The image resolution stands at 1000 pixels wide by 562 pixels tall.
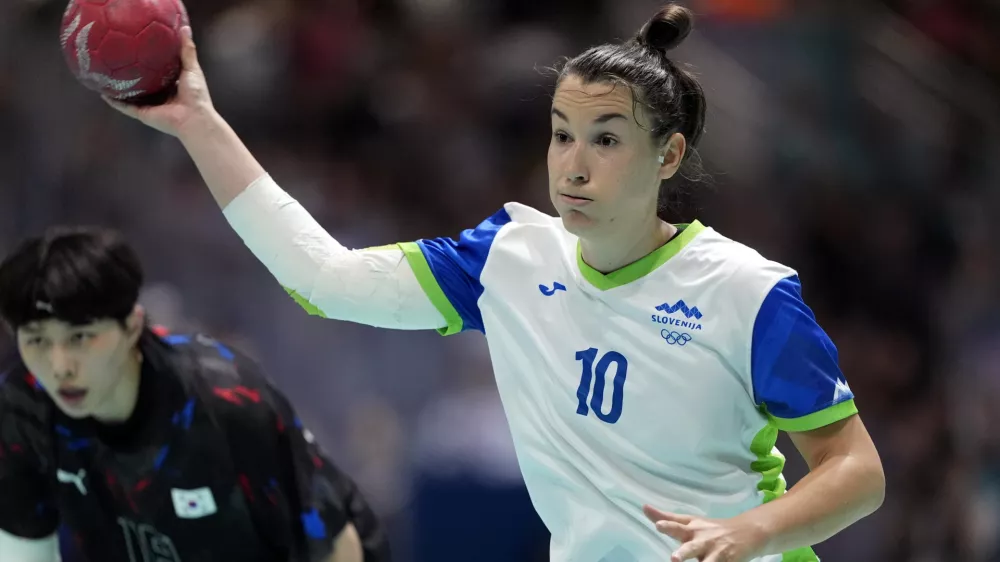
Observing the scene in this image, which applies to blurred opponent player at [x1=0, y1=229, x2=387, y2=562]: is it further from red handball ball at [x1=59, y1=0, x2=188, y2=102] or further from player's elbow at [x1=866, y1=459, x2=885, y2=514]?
player's elbow at [x1=866, y1=459, x2=885, y2=514]

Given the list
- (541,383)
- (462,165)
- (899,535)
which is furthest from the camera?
(462,165)

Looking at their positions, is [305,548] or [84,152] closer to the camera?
[305,548]

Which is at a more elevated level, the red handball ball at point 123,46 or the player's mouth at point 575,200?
the red handball ball at point 123,46

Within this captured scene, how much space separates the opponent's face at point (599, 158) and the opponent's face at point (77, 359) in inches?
72.8

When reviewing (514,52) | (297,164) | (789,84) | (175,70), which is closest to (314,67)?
(297,164)

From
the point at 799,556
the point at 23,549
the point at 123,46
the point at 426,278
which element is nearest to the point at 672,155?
the point at 426,278

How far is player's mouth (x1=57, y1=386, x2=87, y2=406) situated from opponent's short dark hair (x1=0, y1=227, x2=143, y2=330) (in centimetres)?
23

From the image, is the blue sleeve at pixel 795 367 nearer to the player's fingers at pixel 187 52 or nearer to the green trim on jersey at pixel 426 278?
the green trim on jersey at pixel 426 278

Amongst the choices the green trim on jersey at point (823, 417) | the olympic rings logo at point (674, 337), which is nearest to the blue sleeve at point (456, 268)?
the olympic rings logo at point (674, 337)

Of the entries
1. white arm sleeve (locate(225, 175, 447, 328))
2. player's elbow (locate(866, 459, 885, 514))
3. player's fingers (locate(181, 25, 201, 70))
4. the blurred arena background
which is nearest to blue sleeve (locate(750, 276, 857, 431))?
player's elbow (locate(866, 459, 885, 514))

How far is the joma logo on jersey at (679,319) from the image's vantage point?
117 inches

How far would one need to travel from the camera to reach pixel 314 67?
26.3 ft

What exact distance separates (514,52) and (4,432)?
462 centimetres

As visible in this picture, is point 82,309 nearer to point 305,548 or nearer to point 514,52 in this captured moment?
point 305,548
